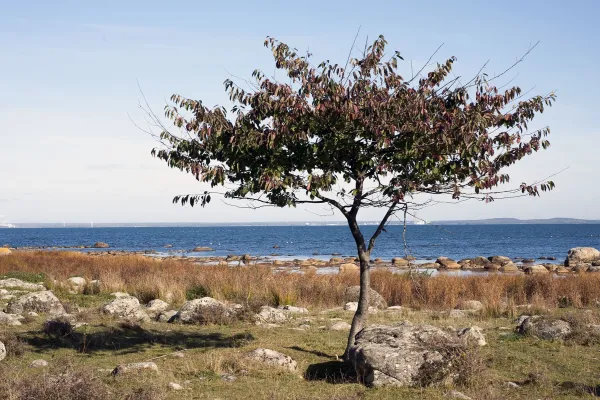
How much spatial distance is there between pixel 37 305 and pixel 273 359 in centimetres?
862

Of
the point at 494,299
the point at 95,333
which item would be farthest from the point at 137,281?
the point at 494,299

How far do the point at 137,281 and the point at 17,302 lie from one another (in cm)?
682

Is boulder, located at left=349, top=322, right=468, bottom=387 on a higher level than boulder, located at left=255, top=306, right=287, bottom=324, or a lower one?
higher

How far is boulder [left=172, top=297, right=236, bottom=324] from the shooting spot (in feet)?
49.9

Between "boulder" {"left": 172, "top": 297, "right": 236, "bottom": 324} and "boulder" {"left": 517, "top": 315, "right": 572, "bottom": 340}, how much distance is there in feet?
22.6

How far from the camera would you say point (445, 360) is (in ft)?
30.6

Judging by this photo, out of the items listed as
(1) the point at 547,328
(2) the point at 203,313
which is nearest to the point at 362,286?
(1) the point at 547,328

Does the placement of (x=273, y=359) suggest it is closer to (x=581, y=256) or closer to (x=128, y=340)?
(x=128, y=340)

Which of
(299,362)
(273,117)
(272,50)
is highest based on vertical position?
(272,50)

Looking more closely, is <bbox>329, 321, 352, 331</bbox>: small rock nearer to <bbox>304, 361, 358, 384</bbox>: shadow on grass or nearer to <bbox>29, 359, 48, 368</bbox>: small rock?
<bbox>304, 361, 358, 384</bbox>: shadow on grass

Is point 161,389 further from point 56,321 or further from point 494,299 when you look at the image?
point 494,299

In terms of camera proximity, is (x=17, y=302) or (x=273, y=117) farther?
(x=17, y=302)

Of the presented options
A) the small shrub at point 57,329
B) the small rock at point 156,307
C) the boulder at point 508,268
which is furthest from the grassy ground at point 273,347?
the boulder at point 508,268

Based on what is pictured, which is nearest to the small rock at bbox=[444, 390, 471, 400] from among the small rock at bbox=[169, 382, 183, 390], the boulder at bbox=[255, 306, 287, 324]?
the small rock at bbox=[169, 382, 183, 390]
